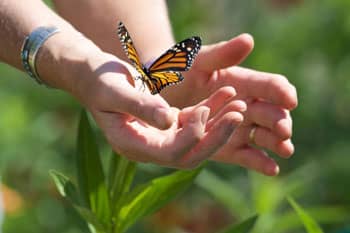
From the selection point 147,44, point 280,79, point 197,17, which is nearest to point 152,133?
point 280,79

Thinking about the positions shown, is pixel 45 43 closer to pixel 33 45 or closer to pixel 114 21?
pixel 33 45

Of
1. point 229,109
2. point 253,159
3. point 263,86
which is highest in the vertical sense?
point 229,109

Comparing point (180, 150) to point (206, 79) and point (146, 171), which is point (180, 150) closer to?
point (206, 79)

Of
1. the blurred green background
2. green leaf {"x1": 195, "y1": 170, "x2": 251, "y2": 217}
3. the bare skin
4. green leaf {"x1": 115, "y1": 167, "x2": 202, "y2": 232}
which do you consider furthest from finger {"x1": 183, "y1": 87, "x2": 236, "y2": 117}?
the blurred green background

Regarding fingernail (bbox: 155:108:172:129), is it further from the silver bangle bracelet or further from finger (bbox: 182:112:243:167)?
the silver bangle bracelet

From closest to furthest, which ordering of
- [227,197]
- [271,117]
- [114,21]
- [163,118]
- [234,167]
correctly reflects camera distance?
[163,118]
[271,117]
[114,21]
[227,197]
[234,167]

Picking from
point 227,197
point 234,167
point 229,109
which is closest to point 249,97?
point 229,109
